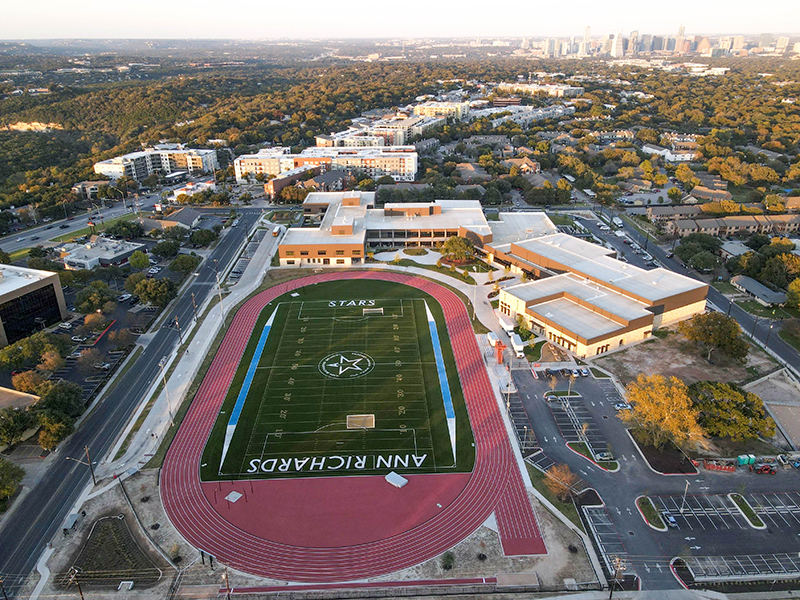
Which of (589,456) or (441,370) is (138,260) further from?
(589,456)

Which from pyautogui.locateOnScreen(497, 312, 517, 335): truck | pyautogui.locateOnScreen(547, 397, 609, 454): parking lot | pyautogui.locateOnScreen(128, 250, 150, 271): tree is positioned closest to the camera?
pyautogui.locateOnScreen(547, 397, 609, 454): parking lot

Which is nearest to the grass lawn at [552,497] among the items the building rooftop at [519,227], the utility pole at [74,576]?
the utility pole at [74,576]

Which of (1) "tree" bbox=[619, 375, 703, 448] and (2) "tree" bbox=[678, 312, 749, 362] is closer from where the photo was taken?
(1) "tree" bbox=[619, 375, 703, 448]

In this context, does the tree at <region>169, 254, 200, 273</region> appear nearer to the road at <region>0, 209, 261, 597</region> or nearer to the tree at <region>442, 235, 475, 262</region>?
the road at <region>0, 209, 261, 597</region>

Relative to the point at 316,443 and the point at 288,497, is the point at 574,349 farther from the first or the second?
the point at 288,497

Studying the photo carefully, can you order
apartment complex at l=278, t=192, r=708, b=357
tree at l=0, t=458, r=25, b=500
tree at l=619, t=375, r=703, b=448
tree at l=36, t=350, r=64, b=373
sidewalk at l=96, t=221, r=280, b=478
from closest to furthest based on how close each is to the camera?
1. tree at l=0, t=458, r=25, b=500
2. tree at l=619, t=375, r=703, b=448
3. sidewalk at l=96, t=221, r=280, b=478
4. tree at l=36, t=350, r=64, b=373
5. apartment complex at l=278, t=192, r=708, b=357

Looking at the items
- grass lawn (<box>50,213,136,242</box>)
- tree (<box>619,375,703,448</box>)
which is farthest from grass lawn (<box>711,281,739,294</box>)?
grass lawn (<box>50,213,136,242</box>)

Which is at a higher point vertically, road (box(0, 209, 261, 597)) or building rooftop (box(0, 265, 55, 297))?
building rooftop (box(0, 265, 55, 297))

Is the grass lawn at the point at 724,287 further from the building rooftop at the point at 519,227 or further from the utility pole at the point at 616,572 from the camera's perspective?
the utility pole at the point at 616,572
